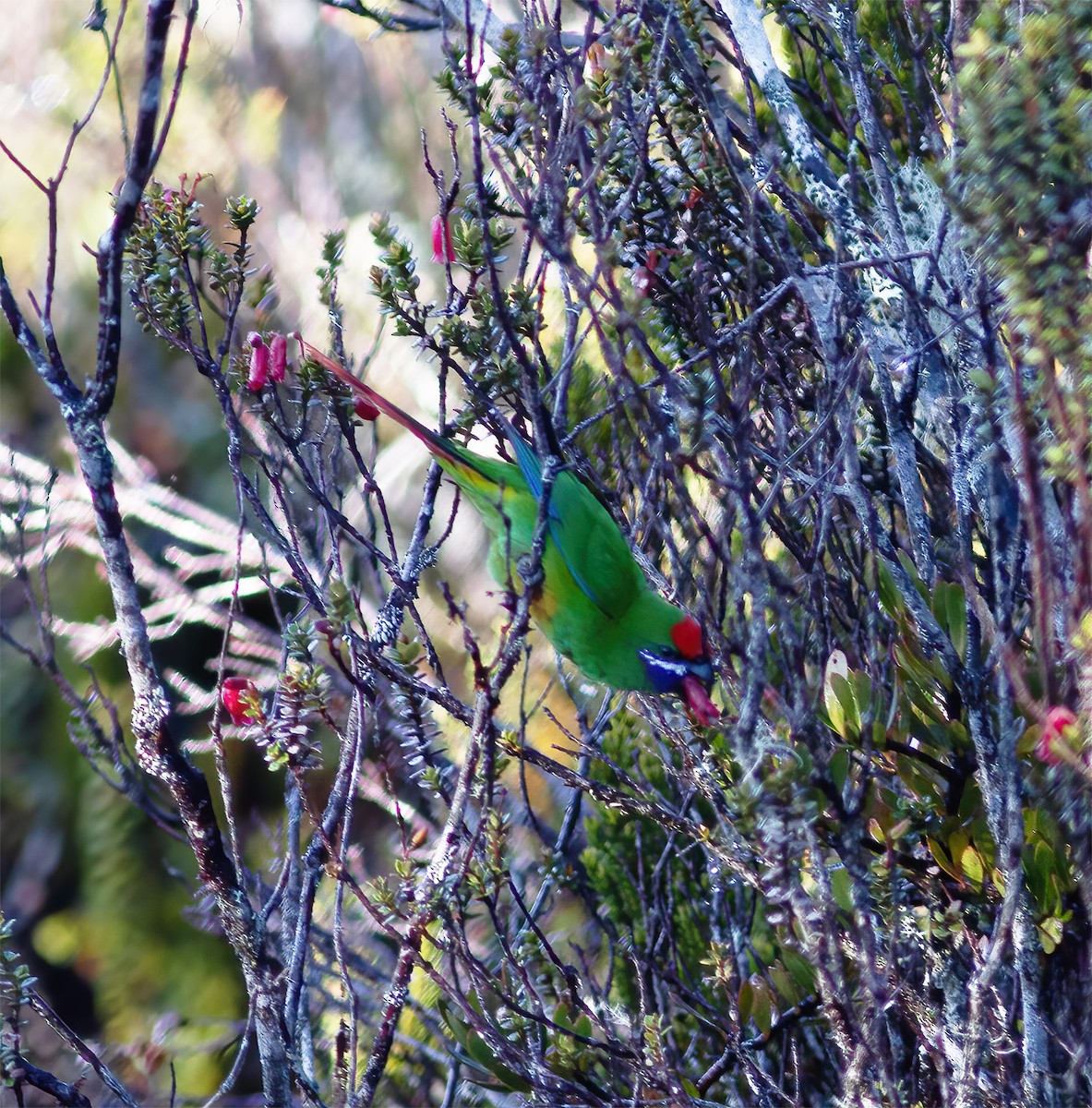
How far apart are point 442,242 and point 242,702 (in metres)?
1.04

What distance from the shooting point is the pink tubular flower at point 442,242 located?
83.5 inches

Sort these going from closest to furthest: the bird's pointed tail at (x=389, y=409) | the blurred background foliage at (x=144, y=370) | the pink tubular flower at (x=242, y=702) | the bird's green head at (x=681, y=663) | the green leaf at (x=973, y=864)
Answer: the pink tubular flower at (x=242, y=702) < the green leaf at (x=973, y=864) < the bird's pointed tail at (x=389, y=409) < the bird's green head at (x=681, y=663) < the blurred background foliage at (x=144, y=370)

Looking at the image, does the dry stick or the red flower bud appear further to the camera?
the red flower bud

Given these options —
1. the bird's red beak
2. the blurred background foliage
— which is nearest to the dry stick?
the bird's red beak

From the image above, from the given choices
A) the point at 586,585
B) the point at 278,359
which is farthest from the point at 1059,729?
the point at 586,585

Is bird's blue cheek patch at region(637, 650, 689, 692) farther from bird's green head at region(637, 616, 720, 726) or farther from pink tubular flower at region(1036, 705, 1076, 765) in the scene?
pink tubular flower at region(1036, 705, 1076, 765)

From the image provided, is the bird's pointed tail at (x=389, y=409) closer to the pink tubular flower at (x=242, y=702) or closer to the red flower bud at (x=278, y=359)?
the red flower bud at (x=278, y=359)

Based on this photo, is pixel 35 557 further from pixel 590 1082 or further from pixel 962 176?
pixel 962 176

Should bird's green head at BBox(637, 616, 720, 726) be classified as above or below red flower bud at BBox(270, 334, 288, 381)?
above

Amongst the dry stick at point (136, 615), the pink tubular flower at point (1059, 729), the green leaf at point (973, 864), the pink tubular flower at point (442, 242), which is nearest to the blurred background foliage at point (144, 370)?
the pink tubular flower at point (442, 242)

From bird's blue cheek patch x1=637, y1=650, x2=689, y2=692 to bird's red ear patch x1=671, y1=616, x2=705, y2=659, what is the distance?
1.2 inches

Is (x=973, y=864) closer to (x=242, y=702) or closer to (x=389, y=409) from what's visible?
(x=242, y=702)

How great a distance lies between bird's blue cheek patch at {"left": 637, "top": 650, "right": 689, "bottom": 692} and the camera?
2.52 m

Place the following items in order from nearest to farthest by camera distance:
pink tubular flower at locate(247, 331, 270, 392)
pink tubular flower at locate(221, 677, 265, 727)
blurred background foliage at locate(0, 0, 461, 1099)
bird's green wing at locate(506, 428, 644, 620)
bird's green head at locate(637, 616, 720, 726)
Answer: pink tubular flower at locate(221, 677, 265, 727)
pink tubular flower at locate(247, 331, 270, 392)
bird's green head at locate(637, 616, 720, 726)
bird's green wing at locate(506, 428, 644, 620)
blurred background foliage at locate(0, 0, 461, 1099)
